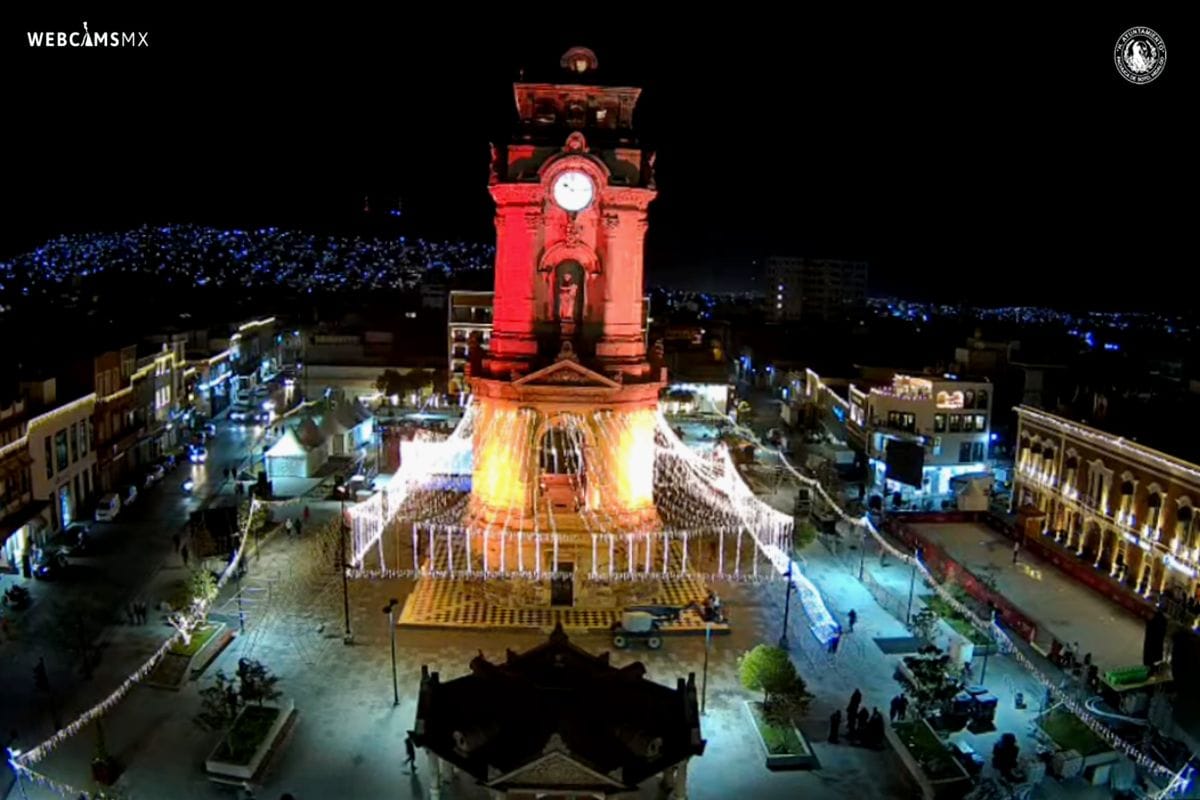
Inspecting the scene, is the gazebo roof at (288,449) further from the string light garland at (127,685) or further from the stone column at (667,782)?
the stone column at (667,782)

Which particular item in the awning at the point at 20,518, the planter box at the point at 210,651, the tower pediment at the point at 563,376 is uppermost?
the tower pediment at the point at 563,376

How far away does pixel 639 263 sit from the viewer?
3928 centimetres

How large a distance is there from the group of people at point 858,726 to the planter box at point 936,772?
0.64 m

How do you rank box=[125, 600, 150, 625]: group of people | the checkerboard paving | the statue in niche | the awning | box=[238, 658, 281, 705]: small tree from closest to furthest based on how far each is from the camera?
box=[238, 658, 281, 705]: small tree
box=[125, 600, 150, 625]: group of people
the checkerboard paving
the statue in niche
the awning

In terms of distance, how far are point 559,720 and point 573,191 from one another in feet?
73.7

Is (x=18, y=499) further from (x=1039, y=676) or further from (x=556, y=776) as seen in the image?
(x=1039, y=676)

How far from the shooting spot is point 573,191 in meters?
37.1

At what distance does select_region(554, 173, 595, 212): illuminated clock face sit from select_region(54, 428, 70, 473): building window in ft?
96.0

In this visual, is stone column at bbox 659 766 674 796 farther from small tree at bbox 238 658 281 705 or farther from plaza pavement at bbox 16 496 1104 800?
small tree at bbox 238 658 281 705

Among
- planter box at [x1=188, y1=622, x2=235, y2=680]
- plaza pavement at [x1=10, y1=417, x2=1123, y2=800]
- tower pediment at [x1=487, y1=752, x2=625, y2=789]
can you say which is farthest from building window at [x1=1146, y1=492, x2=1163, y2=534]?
planter box at [x1=188, y1=622, x2=235, y2=680]

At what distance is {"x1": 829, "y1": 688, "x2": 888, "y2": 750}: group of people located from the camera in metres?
28.2

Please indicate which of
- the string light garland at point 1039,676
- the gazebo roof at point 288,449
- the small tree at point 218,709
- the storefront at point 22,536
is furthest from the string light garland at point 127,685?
the string light garland at point 1039,676

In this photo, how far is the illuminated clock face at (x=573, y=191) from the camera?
3700cm

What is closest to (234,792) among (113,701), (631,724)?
(113,701)
